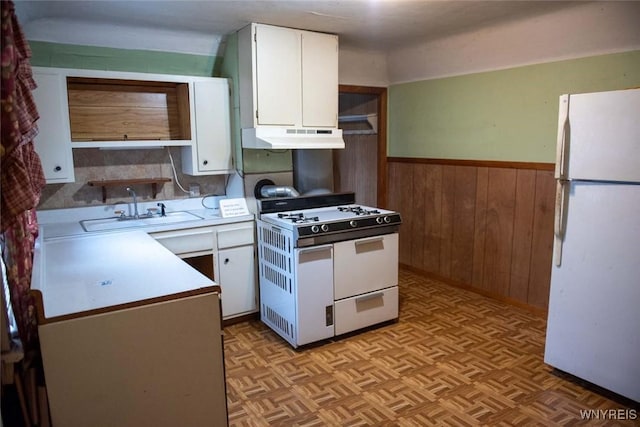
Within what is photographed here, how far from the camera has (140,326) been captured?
62.4 inches

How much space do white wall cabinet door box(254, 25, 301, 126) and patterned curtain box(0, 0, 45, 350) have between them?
63.5 inches

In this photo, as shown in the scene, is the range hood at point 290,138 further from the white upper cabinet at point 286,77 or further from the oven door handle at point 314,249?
the oven door handle at point 314,249

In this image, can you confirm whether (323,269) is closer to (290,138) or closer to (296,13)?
(290,138)

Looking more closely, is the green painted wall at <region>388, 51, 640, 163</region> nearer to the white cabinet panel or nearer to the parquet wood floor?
the parquet wood floor

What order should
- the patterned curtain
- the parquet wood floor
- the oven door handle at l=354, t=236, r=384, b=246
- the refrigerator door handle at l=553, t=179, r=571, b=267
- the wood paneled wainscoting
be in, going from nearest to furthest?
the patterned curtain, the parquet wood floor, the refrigerator door handle at l=553, t=179, r=571, b=267, the oven door handle at l=354, t=236, r=384, b=246, the wood paneled wainscoting

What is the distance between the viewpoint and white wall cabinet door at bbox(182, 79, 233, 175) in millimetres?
3307

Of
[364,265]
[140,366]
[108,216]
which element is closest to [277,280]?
[364,265]

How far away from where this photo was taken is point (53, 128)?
9.30 ft

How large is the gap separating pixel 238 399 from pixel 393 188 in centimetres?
288

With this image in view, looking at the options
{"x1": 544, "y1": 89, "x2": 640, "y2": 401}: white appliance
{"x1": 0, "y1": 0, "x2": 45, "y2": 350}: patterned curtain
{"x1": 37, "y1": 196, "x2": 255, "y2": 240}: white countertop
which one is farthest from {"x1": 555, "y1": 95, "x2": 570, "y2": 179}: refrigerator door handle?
{"x1": 0, "y1": 0, "x2": 45, "y2": 350}: patterned curtain

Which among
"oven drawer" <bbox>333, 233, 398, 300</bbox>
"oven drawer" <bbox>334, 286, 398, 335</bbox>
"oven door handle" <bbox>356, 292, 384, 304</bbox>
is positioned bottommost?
"oven drawer" <bbox>334, 286, 398, 335</bbox>

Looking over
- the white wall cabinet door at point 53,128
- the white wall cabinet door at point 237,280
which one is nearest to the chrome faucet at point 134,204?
the white wall cabinet door at point 53,128

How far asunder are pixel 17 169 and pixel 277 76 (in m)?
2.11

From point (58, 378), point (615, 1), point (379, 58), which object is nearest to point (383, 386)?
point (58, 378)
